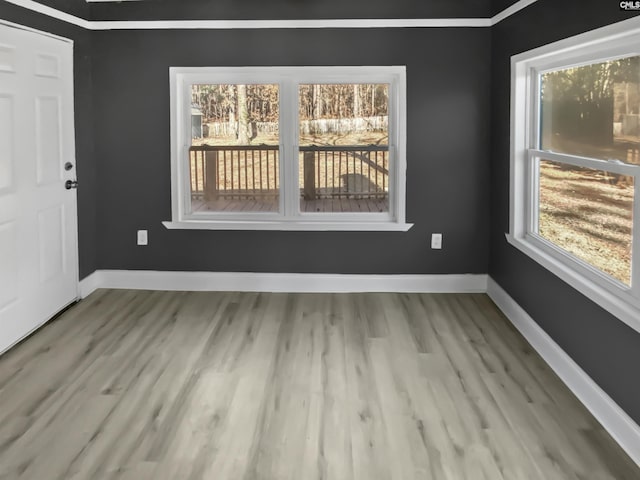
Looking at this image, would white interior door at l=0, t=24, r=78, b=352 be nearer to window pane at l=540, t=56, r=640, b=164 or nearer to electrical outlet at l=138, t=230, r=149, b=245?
electrical outlet at l=138, t=230, r=149, b=245

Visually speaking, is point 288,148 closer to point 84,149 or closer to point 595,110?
point 84,149

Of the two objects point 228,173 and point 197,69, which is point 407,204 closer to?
point 228,173

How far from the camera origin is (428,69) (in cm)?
532

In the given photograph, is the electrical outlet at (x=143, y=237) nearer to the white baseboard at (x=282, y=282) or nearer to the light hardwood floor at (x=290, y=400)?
the white baseboard at (x=282, y=282)

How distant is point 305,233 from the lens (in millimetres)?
5531

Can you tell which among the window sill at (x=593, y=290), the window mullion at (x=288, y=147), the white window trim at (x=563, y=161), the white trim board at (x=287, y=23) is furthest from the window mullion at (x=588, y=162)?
the window mullion at (x=288, y=147)

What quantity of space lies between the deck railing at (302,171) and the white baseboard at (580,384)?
147 cm

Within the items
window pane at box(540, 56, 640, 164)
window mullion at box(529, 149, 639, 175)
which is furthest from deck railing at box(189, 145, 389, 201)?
window pane at box(540, 56, 640, 164)

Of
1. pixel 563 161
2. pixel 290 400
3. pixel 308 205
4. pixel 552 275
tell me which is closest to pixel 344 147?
pixel 308 205

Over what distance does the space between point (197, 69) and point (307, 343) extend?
2422 mm

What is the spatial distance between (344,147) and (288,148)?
448 millimetres

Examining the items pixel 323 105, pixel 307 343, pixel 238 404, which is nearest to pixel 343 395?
pixel 238 404

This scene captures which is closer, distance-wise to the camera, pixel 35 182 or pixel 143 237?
pixel 35 182

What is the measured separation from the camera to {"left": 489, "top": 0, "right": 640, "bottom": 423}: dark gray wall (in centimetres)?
297
